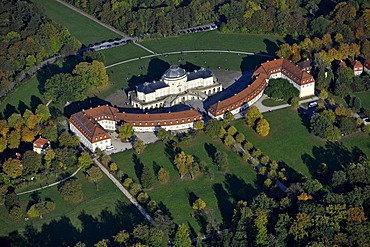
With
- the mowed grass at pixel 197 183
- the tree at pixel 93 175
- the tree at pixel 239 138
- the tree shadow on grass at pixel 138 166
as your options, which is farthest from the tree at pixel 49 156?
the tree at pixel 239 138

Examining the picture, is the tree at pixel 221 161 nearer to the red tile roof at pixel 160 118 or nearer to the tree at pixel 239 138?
the tree at pixel 239 138

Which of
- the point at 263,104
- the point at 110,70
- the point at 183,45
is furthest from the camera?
the point at 183,45

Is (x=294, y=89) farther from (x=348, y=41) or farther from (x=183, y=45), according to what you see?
(x=183, y=45)

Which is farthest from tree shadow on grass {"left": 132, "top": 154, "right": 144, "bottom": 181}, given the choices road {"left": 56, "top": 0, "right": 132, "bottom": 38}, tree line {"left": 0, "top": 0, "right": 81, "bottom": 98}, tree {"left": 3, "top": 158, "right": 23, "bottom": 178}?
road {"left": 56, "top": 0, "right": 132, "bottom": 38}

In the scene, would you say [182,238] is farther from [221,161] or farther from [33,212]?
[33,212]

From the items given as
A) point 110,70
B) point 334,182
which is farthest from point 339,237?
point 110,70

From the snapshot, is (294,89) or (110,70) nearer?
(294,89)

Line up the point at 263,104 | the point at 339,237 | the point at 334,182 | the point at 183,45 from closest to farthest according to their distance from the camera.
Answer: the point at 339,237 → the point at 334,182 → the point at 263,104 → the point at 183,45

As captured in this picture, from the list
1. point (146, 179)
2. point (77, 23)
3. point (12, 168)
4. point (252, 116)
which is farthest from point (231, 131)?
point (77, 23)

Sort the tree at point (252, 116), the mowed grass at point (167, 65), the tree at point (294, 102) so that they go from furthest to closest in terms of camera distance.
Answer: the mowed grass at point (167, 65) < the tree at point (294, 102) < the tree at point (252, 116)
